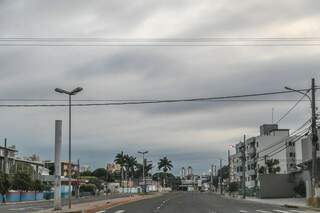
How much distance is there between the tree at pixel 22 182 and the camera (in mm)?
87375

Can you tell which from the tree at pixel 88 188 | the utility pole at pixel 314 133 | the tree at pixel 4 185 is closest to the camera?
the utility pole at pixel 314 133

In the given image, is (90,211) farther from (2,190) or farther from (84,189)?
(84,189)

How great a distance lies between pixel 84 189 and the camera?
136 metres

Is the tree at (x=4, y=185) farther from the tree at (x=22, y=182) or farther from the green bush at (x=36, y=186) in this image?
the green bush at (x=36, y=186)

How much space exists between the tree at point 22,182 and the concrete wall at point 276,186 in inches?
1386

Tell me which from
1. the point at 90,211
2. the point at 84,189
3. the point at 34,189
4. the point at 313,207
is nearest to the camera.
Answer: the point at 90,211

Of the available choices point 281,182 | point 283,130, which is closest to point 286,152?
point 283,130

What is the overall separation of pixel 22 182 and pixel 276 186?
3881 cm

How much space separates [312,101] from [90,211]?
20.1 meters

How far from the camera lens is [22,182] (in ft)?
288

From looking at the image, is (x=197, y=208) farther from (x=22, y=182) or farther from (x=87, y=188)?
(x=87, y=188)

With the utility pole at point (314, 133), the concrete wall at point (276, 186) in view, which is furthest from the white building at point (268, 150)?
the utility pole at point (314, 133)

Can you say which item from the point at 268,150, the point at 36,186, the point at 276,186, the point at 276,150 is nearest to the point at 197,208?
the point at 276,186

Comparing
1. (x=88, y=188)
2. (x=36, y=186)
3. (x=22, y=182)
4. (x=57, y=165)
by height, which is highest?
(x=57, y=165)
